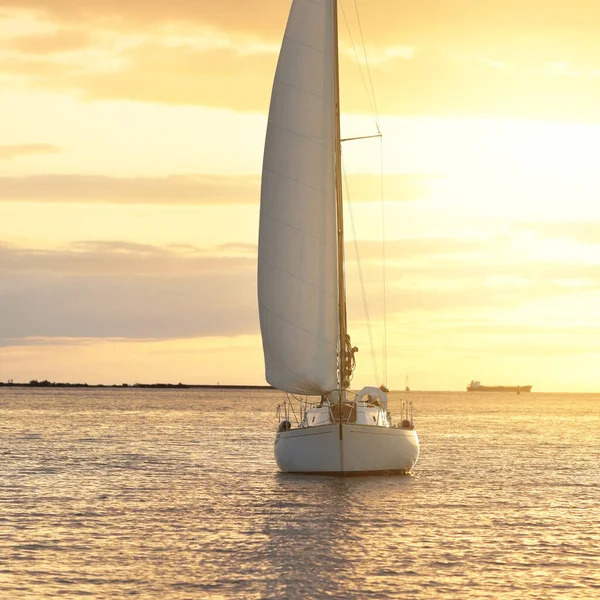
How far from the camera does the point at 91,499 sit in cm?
4566

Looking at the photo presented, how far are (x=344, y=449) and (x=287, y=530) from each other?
1031 cm

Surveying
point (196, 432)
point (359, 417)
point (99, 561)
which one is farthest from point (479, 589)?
point (196, 432)

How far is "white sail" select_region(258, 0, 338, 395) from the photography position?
49906mm

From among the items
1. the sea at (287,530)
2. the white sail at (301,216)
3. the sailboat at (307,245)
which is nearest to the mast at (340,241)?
the sailboat at (307,245)

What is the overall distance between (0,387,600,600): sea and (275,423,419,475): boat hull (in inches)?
35.2

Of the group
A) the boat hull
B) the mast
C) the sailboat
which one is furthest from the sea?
the mast

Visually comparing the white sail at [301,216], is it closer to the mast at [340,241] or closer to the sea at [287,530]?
the mast at [340,241]

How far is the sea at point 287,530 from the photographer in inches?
1077

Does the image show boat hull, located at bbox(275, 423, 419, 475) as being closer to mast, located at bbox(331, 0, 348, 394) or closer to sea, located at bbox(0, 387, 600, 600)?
sea, located at bbox(0, 387, 600, 600)

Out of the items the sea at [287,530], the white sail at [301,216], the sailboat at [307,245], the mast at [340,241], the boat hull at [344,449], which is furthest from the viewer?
the mast at [340,241]

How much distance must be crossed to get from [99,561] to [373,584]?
752 centimetres

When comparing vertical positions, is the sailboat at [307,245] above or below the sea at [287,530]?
above

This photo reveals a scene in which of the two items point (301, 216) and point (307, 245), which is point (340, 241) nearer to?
point (307, 245)

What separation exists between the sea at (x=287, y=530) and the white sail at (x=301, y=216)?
5.35 metres
